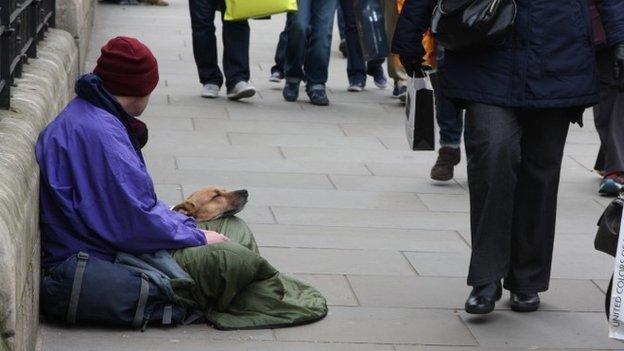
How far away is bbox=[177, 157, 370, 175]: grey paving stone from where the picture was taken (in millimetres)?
8086

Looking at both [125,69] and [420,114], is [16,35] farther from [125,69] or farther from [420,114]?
[420,114]

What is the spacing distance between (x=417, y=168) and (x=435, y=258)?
7.33ft

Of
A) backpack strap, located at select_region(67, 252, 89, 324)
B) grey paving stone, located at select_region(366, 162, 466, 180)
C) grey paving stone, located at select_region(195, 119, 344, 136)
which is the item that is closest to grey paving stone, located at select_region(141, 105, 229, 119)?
grey paving stone, located at select_region(195, 119, 344, 136)

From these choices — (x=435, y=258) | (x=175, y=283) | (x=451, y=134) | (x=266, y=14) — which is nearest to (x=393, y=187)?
(x=451, y=134)

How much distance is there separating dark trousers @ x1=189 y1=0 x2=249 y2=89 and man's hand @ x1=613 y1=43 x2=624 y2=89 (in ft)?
17.6

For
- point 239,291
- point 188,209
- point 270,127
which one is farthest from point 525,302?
point 270,127

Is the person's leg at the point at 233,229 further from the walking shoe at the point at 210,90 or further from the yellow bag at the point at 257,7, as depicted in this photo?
the walking shoe at the point at 210,90

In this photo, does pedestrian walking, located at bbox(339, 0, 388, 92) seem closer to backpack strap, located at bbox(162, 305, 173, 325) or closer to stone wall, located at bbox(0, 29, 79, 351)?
stone wall, located at bbox(0, 29, 79, 351)

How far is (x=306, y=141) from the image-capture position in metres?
9.08

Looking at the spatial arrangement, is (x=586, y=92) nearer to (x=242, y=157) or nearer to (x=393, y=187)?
(x=393, y=187)

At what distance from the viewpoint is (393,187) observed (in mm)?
7836

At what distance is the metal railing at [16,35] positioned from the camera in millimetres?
4895

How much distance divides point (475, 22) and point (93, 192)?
4.87ft

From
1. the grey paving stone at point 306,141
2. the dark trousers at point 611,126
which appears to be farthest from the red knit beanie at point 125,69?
the grey paving stone at point 306,141
